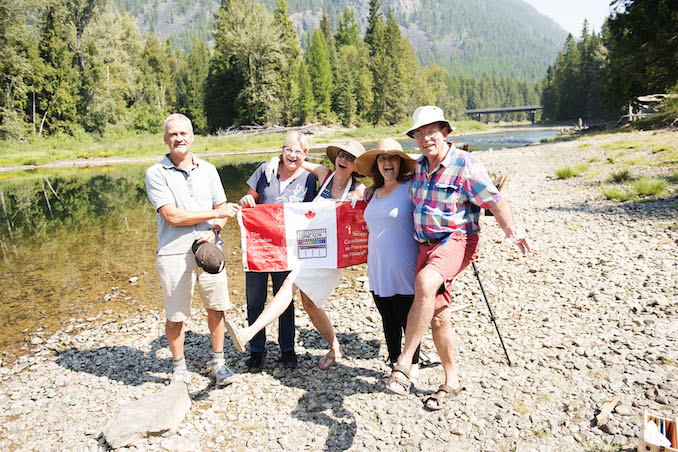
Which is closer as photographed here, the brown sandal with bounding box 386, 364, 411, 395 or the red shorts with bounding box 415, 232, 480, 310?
the brown sandal with bounding box 386, 364, 411, 395

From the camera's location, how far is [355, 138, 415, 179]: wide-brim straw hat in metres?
4.50

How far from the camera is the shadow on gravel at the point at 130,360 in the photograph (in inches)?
227

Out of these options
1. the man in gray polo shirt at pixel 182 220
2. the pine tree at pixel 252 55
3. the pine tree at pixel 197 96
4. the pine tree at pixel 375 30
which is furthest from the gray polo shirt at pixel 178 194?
the pine tree at pixel 375 30

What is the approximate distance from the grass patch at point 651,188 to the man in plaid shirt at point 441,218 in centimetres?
1124

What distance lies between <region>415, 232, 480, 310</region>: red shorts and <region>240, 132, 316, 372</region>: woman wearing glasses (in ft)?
5.83

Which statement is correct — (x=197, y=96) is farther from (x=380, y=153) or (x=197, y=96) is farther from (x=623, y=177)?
(x=380, y=153)

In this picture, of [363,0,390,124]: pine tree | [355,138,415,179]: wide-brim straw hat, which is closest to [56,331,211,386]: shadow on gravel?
[355,138,415,179]: wide-brim straw hat

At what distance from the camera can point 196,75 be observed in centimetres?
8306

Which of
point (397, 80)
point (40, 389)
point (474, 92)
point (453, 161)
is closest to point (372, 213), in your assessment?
point (453, 161)

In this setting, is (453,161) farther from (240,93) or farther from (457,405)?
(240,93)

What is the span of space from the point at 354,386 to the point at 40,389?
4.09 meters

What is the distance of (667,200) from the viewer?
1201cm

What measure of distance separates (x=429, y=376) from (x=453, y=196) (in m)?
2.27

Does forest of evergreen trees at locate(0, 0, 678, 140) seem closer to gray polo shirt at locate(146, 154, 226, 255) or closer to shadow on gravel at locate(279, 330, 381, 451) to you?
shadow on gravel at locate(279, 330, 381, 451)
